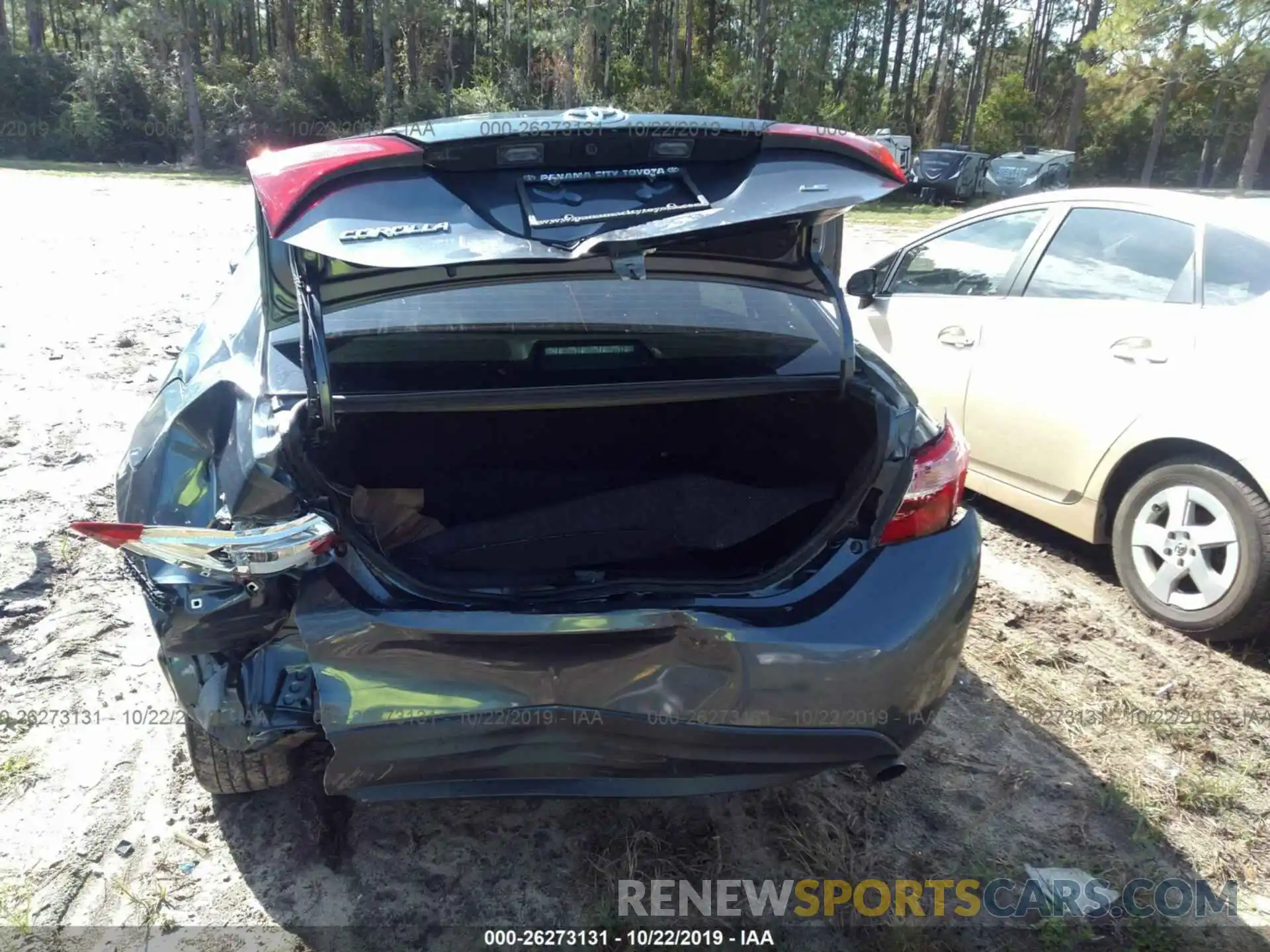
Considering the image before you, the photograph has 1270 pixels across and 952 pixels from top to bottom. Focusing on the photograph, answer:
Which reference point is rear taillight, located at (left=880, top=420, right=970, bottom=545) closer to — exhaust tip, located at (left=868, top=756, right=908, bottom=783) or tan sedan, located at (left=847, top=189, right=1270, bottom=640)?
exhaust tip, located at (left=868, top=756, right=908, bottom=783)

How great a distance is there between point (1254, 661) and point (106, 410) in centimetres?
584

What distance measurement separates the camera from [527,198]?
2.21 m

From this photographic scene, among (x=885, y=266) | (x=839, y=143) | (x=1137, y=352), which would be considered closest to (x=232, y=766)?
(x=839, y=143)

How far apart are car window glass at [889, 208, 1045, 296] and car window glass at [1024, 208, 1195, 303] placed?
213mm

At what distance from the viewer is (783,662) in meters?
2.17

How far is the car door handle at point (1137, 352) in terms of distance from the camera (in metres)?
3.79

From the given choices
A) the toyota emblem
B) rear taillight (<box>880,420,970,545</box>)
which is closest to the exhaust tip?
rear taillight (<box>880,420,970,545</box>)

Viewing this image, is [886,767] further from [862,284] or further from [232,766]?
[862,284]

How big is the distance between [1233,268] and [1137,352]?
0.45 m

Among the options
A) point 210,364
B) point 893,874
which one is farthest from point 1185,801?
point 210,364

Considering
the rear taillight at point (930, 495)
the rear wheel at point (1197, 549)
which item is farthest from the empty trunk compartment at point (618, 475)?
the rear wheel at point (1197, 549)

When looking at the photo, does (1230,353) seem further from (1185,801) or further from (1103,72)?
(1103,72)

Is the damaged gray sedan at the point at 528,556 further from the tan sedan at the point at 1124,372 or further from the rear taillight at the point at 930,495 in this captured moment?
the tan sedan at the point at 1124,372

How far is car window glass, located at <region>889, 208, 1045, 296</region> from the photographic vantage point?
4.61 m
